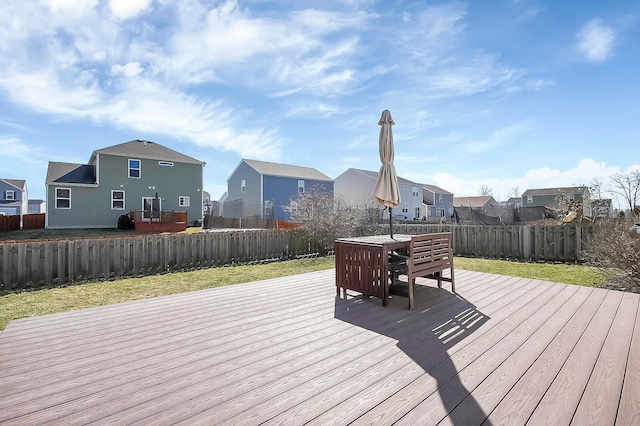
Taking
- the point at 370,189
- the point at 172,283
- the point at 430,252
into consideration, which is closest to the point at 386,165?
the point at 430,252

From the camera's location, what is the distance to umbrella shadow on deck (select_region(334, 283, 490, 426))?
6.89 ft

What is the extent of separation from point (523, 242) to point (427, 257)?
284 inches

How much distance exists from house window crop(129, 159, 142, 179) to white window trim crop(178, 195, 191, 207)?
314 cm

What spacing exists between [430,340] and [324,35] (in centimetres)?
765

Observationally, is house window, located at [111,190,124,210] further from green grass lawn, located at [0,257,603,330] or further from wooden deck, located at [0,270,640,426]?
wooden deck, located at [0,270,640,426]

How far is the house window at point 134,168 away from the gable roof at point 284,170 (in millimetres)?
8675

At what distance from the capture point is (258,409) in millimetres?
1962

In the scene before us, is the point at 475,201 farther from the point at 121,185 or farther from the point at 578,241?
the point at 121,185

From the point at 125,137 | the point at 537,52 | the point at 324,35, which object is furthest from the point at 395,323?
the point at 125,137

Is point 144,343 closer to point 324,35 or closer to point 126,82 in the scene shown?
point 324,35

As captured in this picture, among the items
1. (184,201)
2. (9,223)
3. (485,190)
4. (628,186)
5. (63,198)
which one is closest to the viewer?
(628,186)

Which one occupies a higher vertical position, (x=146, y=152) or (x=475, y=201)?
(x=146, y=152)

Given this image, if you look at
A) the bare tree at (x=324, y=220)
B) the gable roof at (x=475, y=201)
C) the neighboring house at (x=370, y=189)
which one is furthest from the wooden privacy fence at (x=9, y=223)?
the gable roof at (x=475, y=201)

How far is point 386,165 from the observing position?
5309mm
